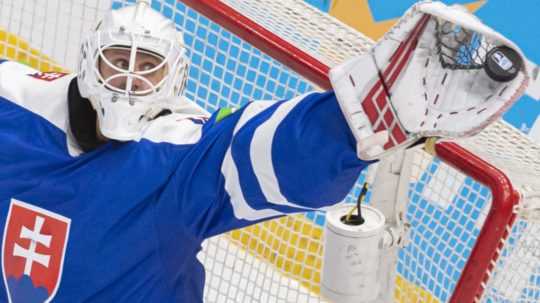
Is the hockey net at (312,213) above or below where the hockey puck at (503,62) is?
below

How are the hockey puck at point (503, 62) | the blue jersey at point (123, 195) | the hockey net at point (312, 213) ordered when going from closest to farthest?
the hockey puck at point (503, 62)
the blue jersey at point (123, 195)
the hockey net at point (312, 213)

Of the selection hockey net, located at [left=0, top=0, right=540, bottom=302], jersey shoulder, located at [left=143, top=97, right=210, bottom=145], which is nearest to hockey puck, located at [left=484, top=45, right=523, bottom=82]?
hockey net, located at [left=0, top=0, right=540, bottom=302]

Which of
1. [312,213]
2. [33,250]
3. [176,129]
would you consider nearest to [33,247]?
[33,250]

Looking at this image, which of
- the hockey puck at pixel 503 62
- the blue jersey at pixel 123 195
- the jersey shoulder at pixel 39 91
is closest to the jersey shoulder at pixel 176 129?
the blue jersey at pixel 123 195

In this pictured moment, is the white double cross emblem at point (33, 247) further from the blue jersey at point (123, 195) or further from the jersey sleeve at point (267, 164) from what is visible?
the jersey sleeve at point (267, 164)

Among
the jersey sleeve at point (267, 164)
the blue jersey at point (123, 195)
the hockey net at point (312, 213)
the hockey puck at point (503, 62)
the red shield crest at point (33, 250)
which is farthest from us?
the red shield crest at point (33, 250)

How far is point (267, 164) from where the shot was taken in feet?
4.46

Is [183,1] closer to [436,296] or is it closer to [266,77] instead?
[266,77]

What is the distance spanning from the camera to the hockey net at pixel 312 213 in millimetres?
1567

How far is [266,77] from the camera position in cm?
198

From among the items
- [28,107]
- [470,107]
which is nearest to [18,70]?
[28,107]

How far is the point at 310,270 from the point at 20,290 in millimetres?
576

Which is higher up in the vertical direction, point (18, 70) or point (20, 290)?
point (18, 70)

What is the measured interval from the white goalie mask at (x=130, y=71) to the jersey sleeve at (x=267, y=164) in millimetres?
109
